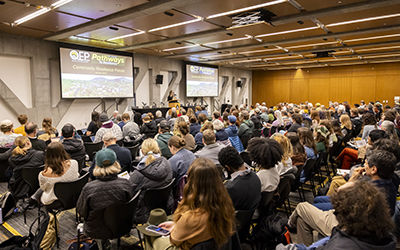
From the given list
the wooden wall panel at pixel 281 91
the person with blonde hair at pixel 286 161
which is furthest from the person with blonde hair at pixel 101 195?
the wooden wall panel at pixel 281 91

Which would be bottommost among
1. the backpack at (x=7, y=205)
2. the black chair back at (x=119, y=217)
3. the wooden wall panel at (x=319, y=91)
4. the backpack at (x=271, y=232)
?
the backpack at (x=7, y=205)

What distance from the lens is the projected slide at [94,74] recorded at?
10.2m

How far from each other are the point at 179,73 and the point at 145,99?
9.78 ft

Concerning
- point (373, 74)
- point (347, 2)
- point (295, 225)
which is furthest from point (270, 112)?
point (373, 74)

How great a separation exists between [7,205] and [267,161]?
3.85m

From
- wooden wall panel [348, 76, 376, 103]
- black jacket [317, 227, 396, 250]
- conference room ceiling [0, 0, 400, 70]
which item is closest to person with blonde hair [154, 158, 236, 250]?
black jacket [317, 227, 396, 250]

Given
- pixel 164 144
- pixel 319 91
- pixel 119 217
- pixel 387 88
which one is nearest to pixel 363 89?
pixel 387 88

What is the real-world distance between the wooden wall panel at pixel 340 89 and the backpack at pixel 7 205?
21.4 meters

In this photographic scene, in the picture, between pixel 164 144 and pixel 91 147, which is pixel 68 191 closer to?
pixel 164 144

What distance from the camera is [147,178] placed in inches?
114

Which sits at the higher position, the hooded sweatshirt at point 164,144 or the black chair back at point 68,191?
the hooded sweatshirt at point 164,144

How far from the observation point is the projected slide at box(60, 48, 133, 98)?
10.2 meters

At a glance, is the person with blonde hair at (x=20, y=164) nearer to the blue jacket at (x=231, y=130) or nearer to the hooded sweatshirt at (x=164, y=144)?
the hooded sweatshirt at (x=164, y=144)

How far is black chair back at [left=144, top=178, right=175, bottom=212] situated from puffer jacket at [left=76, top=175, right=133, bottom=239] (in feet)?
0.93
